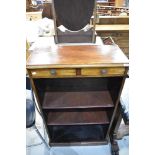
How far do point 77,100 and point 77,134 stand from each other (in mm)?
501

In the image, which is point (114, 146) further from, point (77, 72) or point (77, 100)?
point (77, 72)

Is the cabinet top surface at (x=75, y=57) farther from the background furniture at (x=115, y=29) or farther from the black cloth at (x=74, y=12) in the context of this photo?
the background furniture at (x=115, y=29)

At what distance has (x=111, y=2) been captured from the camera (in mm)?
8016

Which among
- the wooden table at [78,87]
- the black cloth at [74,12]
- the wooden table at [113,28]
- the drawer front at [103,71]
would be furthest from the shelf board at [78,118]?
the wooden table at [113,28]

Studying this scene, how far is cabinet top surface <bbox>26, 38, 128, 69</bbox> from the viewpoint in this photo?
4.45ft

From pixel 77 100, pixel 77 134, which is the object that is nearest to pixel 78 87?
pixel 77 100

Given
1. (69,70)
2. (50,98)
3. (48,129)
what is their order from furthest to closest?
(48,129) → (50,98) → (69,70)

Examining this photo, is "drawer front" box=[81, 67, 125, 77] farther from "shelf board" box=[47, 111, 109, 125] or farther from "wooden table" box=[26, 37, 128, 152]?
"shelf board" box=[47, 111, 109, 125]

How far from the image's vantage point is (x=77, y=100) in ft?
5.77

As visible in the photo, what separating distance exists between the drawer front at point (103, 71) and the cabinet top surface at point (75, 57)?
0.05m

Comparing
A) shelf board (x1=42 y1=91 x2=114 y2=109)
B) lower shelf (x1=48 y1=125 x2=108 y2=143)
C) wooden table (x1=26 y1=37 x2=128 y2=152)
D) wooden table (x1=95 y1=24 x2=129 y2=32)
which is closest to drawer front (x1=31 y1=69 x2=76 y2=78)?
wooden table (x1=26 y1=37 x2=128 y2=152)
